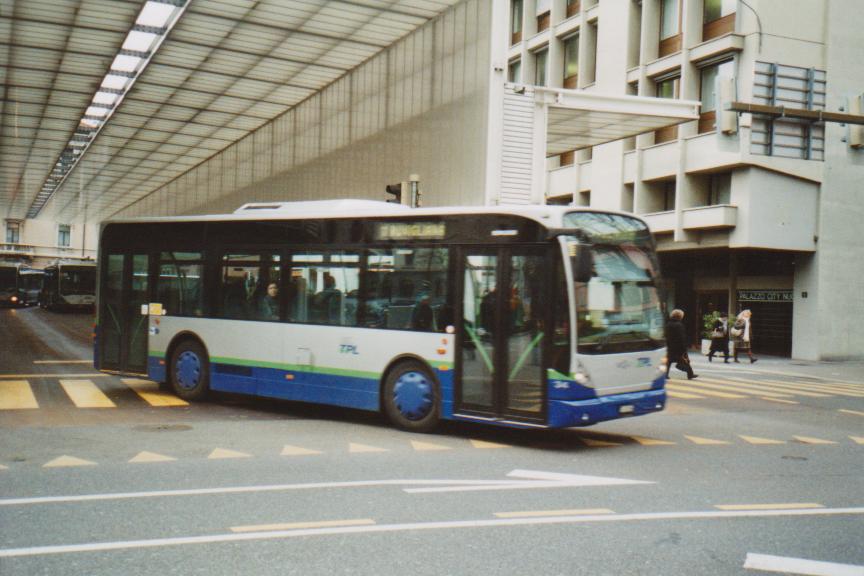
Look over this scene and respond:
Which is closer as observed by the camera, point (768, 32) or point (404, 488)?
point (404, 488)

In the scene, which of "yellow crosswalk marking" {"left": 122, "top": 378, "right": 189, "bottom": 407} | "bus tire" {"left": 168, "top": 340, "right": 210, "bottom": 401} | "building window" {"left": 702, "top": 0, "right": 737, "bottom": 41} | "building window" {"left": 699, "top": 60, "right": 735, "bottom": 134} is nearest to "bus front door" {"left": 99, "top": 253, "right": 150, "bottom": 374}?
"yellow crosswalk marking" {"left": 122, "top": 378, "right": 189, "bottom": 407}

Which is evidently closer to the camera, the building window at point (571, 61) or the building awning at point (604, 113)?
the building awning at point (604, 113)

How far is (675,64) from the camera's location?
3428 centimetres

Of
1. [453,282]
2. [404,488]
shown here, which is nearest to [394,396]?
[453,282]

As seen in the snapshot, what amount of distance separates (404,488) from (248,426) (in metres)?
4.34

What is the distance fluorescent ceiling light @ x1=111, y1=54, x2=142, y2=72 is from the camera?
93.5ft

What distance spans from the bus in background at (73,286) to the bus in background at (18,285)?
9.33m

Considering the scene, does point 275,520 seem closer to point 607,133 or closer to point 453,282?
point 453,282

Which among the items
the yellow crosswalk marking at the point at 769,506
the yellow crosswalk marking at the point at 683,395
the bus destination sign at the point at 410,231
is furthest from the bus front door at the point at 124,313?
the yellow crosswalk marking at the point at 769,506

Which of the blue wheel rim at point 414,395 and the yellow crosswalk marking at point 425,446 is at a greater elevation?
the blue wheel rim at point 414,395

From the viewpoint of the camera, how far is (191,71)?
30.1 meters

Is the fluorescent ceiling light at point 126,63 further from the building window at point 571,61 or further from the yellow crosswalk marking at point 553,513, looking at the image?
the yellow crosswalk marking at point 553,513

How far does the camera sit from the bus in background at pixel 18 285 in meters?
62.3

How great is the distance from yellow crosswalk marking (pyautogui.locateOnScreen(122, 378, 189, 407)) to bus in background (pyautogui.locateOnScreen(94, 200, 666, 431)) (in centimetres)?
24
